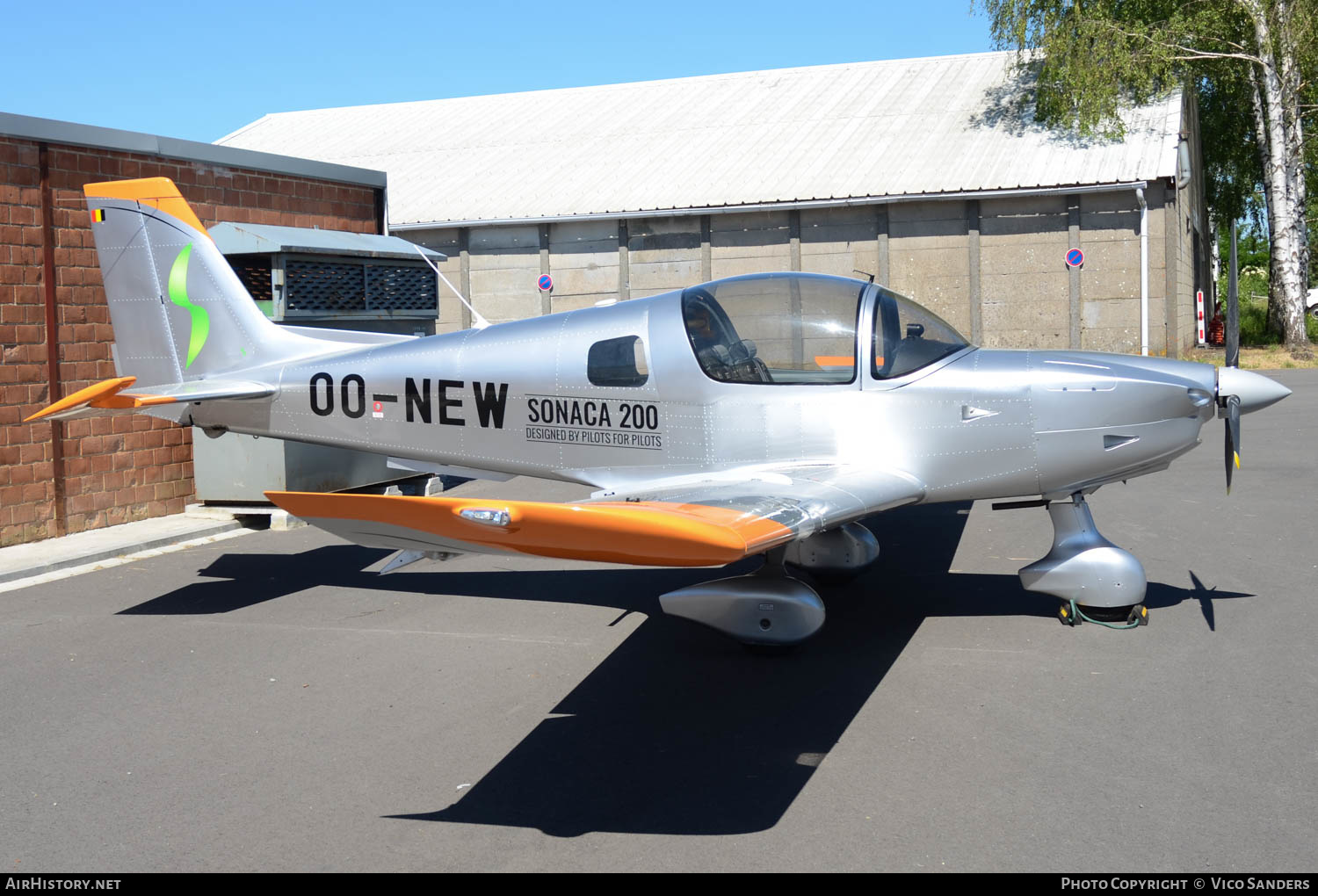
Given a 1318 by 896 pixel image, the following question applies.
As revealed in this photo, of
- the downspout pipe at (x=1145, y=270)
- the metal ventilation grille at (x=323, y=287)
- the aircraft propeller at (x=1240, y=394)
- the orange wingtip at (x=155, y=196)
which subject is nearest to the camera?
the aircraft propeller at (x=1240, y=394)

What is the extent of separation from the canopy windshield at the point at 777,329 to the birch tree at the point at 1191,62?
746 inches

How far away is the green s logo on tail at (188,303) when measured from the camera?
8.20m

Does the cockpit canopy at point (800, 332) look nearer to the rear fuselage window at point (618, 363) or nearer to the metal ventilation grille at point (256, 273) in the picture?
the rear fuselage window at point (618, 363)

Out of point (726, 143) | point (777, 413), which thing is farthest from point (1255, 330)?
point (777, 413)

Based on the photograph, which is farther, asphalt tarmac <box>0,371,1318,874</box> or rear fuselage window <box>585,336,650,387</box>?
rear fuselage window <box>585,336,650,387</box>

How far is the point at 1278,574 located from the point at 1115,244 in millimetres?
16302

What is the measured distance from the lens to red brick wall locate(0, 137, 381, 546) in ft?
31.0

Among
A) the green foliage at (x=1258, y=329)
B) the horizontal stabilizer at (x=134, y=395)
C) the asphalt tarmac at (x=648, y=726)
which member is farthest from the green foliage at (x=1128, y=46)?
the horizontal stabilizer at (x=134, y=395)

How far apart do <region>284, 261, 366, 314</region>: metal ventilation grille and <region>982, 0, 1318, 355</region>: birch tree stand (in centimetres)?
1749

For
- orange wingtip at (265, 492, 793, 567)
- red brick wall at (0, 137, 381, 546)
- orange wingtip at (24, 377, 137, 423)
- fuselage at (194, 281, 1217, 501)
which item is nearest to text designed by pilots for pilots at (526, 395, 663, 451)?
fuselage at (194, 281, 1217, 501)

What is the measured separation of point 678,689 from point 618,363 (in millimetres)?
2172

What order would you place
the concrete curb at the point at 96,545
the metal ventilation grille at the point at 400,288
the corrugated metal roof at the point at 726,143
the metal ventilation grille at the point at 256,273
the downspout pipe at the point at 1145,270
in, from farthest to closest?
the corrugated metal roof at the point at 726,143, the downspout pipe at the point at 1145,270, the metal ventilation grille at the point at 400,288, the metal ventilation grille at the point at 256,273, the concrete curb at the point at 96,545

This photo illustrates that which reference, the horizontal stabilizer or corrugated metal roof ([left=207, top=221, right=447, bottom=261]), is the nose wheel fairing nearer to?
the horizontal stabilizer
